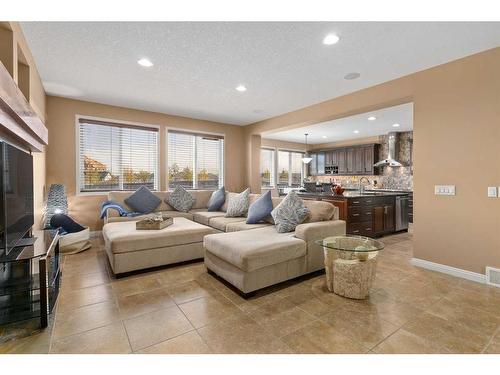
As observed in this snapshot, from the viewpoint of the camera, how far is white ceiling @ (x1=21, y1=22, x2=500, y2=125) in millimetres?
2424

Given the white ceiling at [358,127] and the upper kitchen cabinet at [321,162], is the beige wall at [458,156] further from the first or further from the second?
the upper kitchen cabinet at [321,162]

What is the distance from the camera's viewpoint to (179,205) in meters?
5.06

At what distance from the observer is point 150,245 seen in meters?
3.05

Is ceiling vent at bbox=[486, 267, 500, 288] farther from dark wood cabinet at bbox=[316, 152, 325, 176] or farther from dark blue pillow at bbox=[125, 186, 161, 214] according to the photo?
dark wood cabinet at bbox=[316, 152, 325, 176]

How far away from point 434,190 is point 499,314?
1.50m

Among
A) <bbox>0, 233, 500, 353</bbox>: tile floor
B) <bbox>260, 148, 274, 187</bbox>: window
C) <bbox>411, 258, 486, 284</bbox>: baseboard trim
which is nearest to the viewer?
<bbox>0, 233, 500, 353</bbox>: tile floor

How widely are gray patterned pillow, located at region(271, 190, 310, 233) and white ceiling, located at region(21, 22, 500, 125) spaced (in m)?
1.81

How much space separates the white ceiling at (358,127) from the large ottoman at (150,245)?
4407 millimetres

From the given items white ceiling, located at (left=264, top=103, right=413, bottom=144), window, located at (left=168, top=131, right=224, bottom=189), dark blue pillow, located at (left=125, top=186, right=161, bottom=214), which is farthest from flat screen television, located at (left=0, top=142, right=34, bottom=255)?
white ceiling, located at (left=264, top=103, right=413, bottom=144)

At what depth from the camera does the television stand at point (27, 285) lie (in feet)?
6.08

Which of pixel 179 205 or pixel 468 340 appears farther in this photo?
pixel 179 205

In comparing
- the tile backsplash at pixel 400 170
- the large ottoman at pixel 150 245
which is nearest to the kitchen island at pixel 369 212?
the tile backsplash at pixel 400 170
